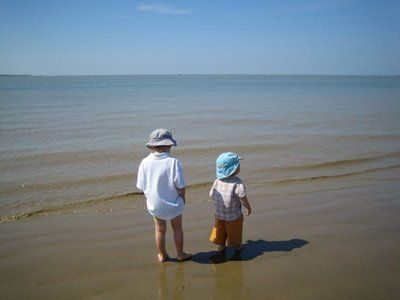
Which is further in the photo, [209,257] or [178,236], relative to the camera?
[209,257]

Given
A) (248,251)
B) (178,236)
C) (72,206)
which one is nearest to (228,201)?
(178,236)

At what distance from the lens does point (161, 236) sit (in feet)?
12.7

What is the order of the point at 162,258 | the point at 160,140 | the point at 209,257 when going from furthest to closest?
the point at 209,257
the point at 162,258
the point at 160,140

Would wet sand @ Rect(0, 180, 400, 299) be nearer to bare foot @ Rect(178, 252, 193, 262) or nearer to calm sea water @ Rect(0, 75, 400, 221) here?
bare foot @ Rect(178, 252, 193, 262)

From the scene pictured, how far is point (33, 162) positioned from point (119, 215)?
189 inches

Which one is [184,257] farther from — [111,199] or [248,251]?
[111,199]

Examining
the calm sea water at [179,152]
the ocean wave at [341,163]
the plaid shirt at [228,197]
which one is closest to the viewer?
the plaid shirt at [228,197]

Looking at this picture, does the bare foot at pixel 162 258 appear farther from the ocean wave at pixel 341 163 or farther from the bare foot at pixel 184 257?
the ocean wave at pixel 341 163

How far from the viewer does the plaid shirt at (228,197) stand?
12.8 feet

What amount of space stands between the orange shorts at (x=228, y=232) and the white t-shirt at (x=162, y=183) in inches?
28.0

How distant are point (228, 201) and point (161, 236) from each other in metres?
0.88

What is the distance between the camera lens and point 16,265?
154 inches

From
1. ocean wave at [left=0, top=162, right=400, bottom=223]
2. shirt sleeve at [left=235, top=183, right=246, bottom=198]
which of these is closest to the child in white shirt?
shirt sleeve at [left=235, top=183, right=246, bottom=198]

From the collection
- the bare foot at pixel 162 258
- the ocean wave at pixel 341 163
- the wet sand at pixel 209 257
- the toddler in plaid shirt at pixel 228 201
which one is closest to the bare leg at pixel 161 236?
the bare foot at pixel 162 258
